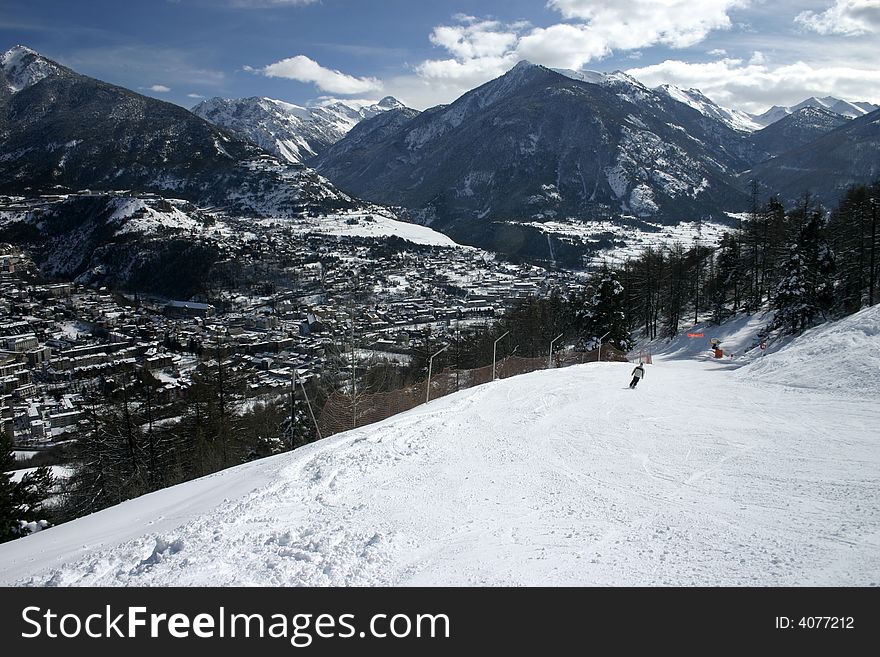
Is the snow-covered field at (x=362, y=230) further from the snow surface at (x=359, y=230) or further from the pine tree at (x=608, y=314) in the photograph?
the pine tree at (x=608, y=314)

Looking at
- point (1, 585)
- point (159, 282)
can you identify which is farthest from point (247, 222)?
point (1, 585)

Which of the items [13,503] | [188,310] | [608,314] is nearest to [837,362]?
[608,314]

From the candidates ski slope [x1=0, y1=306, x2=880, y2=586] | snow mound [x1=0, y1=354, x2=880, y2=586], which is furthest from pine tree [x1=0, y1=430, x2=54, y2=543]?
ski slope [x1=0, y1=306, x2=880, y2=586]

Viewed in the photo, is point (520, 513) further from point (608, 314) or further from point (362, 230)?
point (362, 230)

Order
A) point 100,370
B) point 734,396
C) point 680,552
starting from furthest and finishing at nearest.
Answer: point 100,370 → point 734,396 → point 680,552

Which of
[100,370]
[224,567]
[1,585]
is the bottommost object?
[100,370]
